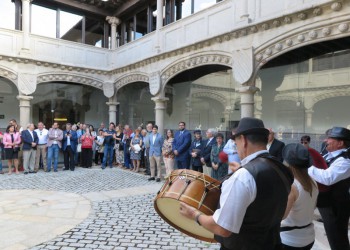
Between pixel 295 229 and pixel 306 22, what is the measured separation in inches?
236

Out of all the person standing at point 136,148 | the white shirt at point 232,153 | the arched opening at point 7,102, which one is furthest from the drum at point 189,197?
the arched opening at point 7,102

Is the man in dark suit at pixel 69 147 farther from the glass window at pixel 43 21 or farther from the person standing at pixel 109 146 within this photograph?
the glass window at pixel 43 21

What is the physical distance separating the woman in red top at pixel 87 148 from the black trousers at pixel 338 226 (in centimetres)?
932

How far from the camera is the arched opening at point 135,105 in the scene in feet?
46.2

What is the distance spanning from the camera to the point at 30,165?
989cm

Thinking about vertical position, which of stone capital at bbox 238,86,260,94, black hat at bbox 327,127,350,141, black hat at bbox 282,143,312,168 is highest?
stone capital at bbox 238,86,260,94

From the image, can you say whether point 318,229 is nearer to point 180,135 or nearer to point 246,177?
point 246,177

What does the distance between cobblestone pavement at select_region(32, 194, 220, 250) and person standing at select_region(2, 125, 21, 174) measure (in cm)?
533

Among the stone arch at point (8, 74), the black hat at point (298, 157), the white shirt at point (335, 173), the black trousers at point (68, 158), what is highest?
the stone arch at point (8, 74)

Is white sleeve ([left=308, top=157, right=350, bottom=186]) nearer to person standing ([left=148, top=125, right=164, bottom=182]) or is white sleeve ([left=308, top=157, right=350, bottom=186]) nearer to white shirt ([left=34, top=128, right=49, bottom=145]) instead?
person standing ([left=148, top=125, right=164, bottom=182])

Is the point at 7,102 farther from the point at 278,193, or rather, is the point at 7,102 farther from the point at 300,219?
the point at 278,193

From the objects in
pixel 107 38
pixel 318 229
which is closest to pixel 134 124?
pixel 107 38

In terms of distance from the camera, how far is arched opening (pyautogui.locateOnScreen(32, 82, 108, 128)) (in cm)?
1488

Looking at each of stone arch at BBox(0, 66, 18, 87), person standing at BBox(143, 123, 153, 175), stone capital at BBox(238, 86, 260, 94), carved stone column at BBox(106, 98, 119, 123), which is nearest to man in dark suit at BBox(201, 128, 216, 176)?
stone capital at BBox(238, 86, 260, 94)
